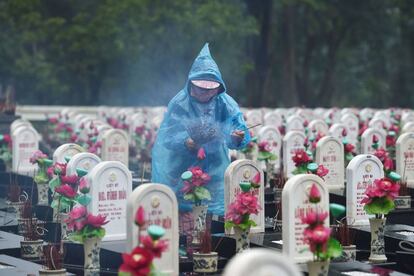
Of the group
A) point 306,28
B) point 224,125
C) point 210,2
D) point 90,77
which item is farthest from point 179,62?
point 224,125

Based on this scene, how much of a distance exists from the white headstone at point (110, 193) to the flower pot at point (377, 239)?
242 cm

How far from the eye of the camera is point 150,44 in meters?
38.2

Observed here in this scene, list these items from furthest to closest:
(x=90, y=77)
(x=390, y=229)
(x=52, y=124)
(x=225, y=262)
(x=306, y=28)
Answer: (x=306, y=28), (x=90, y=77), (x=52, y=124), (x=390, y=229), (x=225, y=262)

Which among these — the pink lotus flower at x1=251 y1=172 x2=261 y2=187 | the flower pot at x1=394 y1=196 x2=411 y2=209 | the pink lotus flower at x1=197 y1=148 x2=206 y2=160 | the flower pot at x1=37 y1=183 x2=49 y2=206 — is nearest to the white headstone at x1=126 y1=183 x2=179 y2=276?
the pink lotus flower at x1=251 y1=172 x2=261 y2=187

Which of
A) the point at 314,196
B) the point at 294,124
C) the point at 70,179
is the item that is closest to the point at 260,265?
the point at 314,196

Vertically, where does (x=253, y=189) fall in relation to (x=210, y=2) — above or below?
below

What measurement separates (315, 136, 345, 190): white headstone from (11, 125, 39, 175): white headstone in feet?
15.8

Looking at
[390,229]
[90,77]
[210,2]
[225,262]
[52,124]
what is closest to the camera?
[225,262]

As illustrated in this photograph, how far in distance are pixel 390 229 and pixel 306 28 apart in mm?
36260

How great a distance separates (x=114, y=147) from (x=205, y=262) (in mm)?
7368

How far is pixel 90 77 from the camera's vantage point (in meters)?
43.1

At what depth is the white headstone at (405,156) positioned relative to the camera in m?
15.8

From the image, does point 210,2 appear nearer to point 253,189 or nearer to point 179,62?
point 179,62

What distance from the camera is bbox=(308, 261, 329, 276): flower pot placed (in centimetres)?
941
